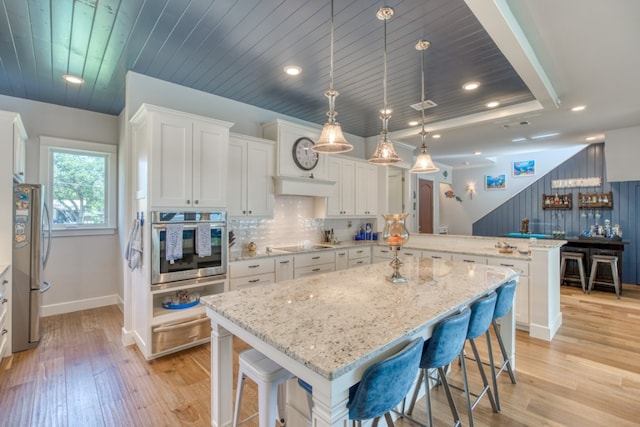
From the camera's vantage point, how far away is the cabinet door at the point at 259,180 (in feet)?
12.5

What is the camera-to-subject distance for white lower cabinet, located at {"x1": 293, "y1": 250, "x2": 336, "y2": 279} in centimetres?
401

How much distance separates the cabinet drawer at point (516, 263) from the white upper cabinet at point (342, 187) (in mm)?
2209

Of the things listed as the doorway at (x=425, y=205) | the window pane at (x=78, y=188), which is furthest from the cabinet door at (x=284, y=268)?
the doorway at (x=425, y=205)

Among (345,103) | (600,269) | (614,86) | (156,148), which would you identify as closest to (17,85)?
(156,148)

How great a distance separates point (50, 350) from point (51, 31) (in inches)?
116

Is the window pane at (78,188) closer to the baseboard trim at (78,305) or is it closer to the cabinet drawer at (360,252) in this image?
the baseboard trim at (78,305)

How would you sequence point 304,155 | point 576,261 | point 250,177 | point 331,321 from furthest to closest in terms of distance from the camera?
point 576,261
point 304,155
point 250,177
point 331,321

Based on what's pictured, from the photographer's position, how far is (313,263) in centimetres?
418

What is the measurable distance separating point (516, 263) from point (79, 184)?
231 inches

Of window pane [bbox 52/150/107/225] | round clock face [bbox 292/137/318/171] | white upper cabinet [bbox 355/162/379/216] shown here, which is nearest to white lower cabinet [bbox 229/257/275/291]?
round clock face [bbox 292/137/318/171]

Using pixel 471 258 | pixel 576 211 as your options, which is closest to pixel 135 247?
pixel 471 258

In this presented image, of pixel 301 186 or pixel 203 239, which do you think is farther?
pixel 301 186

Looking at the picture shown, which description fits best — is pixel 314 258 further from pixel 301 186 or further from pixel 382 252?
pixel 382 252

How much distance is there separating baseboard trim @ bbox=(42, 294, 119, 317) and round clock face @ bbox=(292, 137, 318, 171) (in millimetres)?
3327
